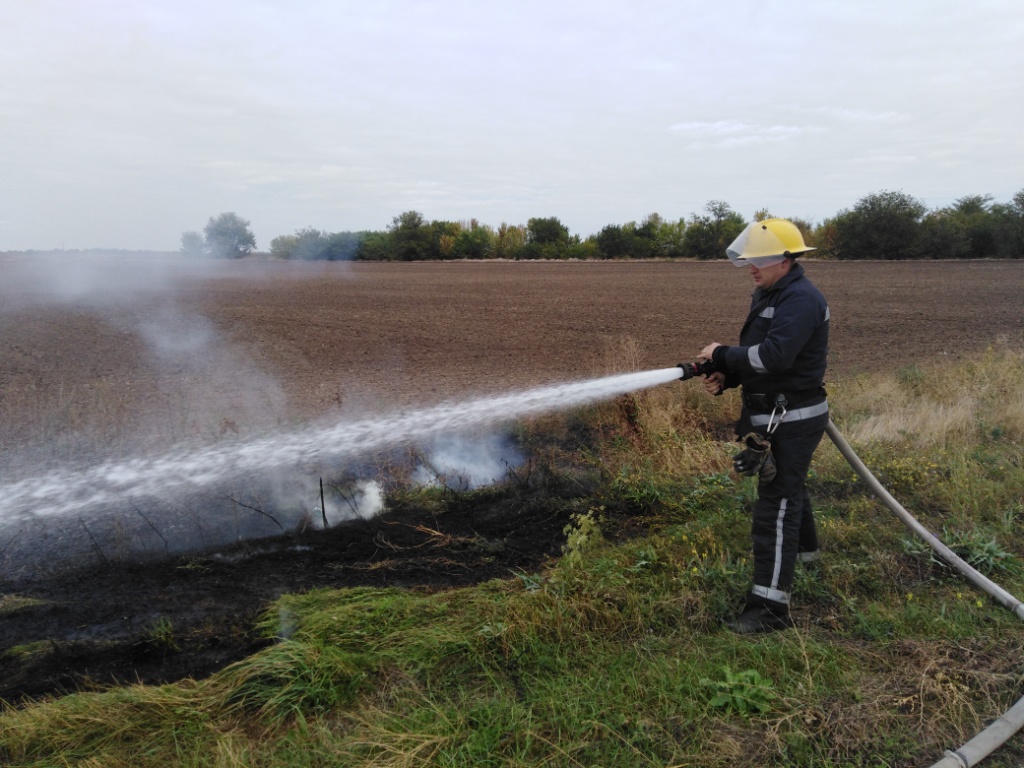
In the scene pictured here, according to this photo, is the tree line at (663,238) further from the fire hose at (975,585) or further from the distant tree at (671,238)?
the fire hose at (975,585)

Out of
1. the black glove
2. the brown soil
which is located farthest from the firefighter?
the brown soil

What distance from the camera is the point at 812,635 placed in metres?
3.30

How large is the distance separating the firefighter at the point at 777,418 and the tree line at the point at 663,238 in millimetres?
37893

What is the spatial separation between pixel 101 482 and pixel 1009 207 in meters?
54.4

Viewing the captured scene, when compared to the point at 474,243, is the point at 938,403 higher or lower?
lower

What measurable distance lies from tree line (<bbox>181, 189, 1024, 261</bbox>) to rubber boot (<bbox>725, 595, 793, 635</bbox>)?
38360 mm

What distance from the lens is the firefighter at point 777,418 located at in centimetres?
342

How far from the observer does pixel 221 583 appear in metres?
4.50

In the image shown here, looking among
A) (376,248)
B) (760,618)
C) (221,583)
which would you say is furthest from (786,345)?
(376,248)

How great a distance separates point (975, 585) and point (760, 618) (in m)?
1.49

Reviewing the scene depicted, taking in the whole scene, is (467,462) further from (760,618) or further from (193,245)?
(193,245)

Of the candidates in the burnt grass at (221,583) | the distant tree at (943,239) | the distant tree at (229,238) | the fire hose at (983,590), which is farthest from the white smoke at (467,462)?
the distant tree at (943,239)

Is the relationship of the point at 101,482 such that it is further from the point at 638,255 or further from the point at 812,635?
the point at 638,255

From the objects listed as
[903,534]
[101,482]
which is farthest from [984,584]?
[101,482]
